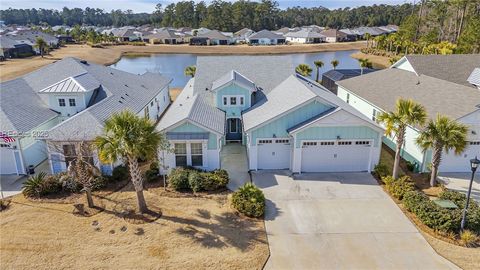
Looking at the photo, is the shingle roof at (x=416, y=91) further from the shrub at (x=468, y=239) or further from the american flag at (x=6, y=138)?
the american flag at (x=6, y=138)

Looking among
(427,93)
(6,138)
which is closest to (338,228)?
(427,93)

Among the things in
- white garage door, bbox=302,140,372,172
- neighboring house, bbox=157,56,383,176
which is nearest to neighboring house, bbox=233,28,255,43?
neighboring house, bbox=157,56,383,176

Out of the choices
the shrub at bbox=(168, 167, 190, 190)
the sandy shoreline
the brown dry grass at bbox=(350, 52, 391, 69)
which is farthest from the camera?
the sandy shoreline

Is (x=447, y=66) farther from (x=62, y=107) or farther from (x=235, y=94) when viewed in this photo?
(x=62, y=107)

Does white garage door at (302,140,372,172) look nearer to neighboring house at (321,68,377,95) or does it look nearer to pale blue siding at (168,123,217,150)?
pale blue siding at (168,123,217,150)

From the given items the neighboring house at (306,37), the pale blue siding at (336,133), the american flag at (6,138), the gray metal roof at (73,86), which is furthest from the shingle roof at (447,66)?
the neighboring house at (306,37)

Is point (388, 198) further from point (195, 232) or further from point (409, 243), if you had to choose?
point (195, 232)
